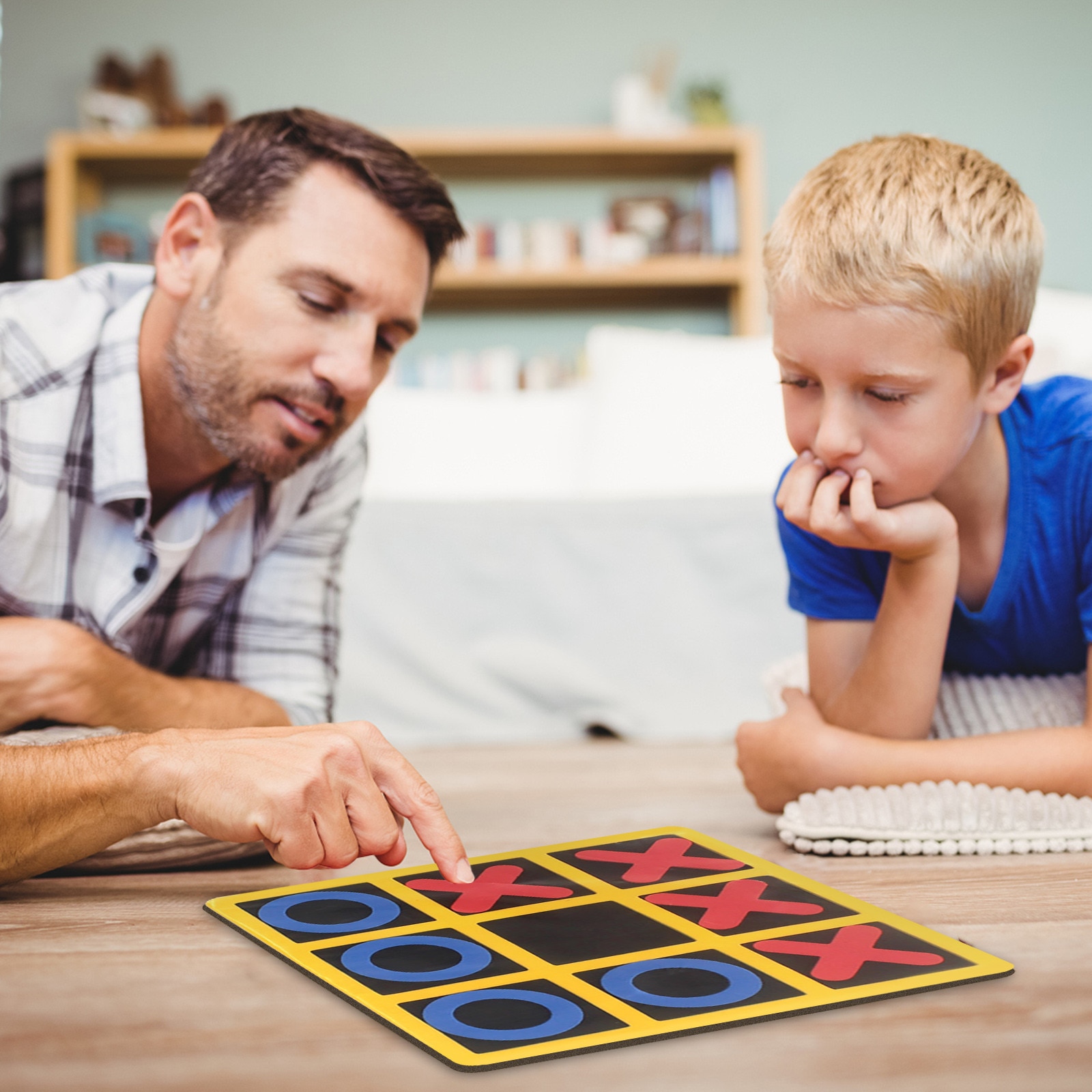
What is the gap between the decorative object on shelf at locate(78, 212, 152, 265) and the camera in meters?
3.93

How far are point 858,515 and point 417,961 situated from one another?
19.8 inches

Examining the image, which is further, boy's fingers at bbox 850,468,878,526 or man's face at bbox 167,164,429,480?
man's face at bbox 167,164,429,480

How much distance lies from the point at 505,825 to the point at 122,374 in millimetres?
609

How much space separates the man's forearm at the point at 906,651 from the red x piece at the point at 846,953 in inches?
14.1

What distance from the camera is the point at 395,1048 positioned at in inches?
23.5

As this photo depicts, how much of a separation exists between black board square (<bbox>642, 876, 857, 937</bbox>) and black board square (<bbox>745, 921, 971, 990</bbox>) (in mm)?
27

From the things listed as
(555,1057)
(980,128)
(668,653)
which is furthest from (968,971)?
(980,128)

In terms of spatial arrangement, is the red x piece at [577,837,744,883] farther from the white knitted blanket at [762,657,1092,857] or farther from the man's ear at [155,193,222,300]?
the man's ear at [155,193,222,300]

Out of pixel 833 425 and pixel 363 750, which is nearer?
pixel 363 750

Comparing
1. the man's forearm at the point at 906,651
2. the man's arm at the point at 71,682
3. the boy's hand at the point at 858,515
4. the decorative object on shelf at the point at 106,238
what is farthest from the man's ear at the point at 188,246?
the decorative object on shelf at the point at 106,238

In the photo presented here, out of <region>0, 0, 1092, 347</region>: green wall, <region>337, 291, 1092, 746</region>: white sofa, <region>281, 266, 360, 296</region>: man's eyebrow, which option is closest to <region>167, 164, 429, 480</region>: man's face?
<region>281, 266, 360, 296</region>: man's eyebrow

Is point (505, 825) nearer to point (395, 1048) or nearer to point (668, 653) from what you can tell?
point (395, 1048)

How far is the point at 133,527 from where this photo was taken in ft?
4.17

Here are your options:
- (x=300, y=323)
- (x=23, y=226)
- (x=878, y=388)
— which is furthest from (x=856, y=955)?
(x=23, y=226)
